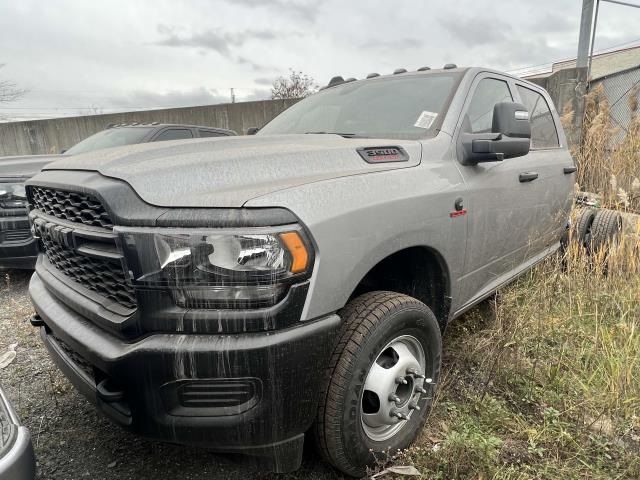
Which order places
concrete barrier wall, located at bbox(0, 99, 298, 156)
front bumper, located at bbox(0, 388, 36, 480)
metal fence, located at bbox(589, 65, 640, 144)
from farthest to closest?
concrete barrier wall, located at bbox(0, 99, 298, 156)
metal fence, located at bbox(589, 65, 640, 144)
front bumper, located at bbox(0, 388, 36, 480)

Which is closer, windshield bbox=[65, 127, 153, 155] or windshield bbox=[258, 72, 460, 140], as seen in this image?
windshield bbox=[258, 72, 460, 140]

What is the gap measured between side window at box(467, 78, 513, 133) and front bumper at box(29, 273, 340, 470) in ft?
5.56

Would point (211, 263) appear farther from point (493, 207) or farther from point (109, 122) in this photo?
point (109, 122)

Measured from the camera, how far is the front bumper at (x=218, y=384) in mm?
1369

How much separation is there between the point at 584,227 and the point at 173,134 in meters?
5.23

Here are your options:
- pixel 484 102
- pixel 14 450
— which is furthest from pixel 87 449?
pixel 484 102

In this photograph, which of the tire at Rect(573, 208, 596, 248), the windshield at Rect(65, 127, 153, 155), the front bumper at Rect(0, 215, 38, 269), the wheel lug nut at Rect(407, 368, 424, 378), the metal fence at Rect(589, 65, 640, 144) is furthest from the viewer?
the metal fence at Rect(589, 65, 640, 144)

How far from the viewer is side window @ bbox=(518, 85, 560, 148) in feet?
11.2

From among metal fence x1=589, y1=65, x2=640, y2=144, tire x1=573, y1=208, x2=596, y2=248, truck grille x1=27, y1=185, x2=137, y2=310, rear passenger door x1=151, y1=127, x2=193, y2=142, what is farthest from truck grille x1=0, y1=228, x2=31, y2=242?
metal fence x1=589, y1=65, x2=640, y2=144

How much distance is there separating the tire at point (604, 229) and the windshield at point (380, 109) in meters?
2.57

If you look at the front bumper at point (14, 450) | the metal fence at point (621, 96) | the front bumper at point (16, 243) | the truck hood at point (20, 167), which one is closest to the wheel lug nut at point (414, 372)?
the front bumper at point (14, 450)

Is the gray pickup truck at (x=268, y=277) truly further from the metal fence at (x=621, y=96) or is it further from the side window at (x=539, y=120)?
the metal fence at (x=621, y=96)

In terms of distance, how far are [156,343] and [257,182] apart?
2.12 feet

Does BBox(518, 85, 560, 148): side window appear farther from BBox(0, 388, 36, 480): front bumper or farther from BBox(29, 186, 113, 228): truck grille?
BBox(0, 388, 36, 480): front bumper
